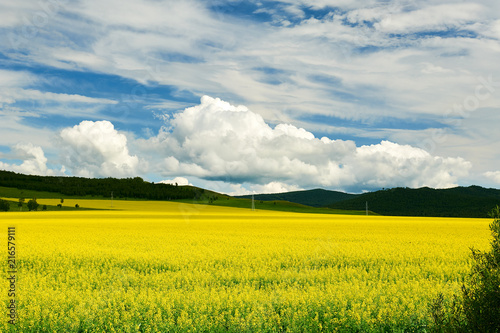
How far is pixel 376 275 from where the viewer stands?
57.0 feet

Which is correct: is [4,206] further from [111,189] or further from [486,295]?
[486,295]

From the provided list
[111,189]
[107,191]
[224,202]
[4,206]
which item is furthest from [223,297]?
[111,189]

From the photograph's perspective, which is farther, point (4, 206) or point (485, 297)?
point (4, 206)

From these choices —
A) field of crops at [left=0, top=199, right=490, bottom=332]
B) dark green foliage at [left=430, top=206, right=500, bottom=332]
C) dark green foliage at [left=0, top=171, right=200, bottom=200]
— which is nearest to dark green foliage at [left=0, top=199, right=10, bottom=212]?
dark green foliage at [left=0, top=171, right=200, bottom=200]

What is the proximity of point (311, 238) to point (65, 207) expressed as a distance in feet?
365

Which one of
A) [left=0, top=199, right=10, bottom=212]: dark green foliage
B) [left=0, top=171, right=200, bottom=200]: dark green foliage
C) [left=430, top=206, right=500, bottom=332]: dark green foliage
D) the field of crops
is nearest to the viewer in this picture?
[left=430, top=206, right=500, bottom=332]: dark green foliage

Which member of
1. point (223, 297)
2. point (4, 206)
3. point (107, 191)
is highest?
point (107, 191)

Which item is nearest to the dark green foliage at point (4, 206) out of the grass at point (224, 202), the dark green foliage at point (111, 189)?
the grass at point (224, 202)

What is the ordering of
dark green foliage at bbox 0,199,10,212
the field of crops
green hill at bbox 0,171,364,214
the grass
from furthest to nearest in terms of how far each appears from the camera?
green hill at bbox 0,171,364,214
the grass
dark green foliage at bbox 0,199,10,212
the field of crops

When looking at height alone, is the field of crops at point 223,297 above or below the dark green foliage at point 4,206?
above

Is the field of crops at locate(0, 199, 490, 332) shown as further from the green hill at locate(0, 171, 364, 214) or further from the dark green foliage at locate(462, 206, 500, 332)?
the green hill at locate(0, 171, 364, 214)

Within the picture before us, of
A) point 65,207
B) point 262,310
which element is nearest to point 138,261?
point 262,310

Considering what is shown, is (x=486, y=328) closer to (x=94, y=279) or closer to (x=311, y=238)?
(x=94, y=279)

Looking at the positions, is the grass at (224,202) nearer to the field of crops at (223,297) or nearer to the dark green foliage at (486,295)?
the field of crops at (223,297)
